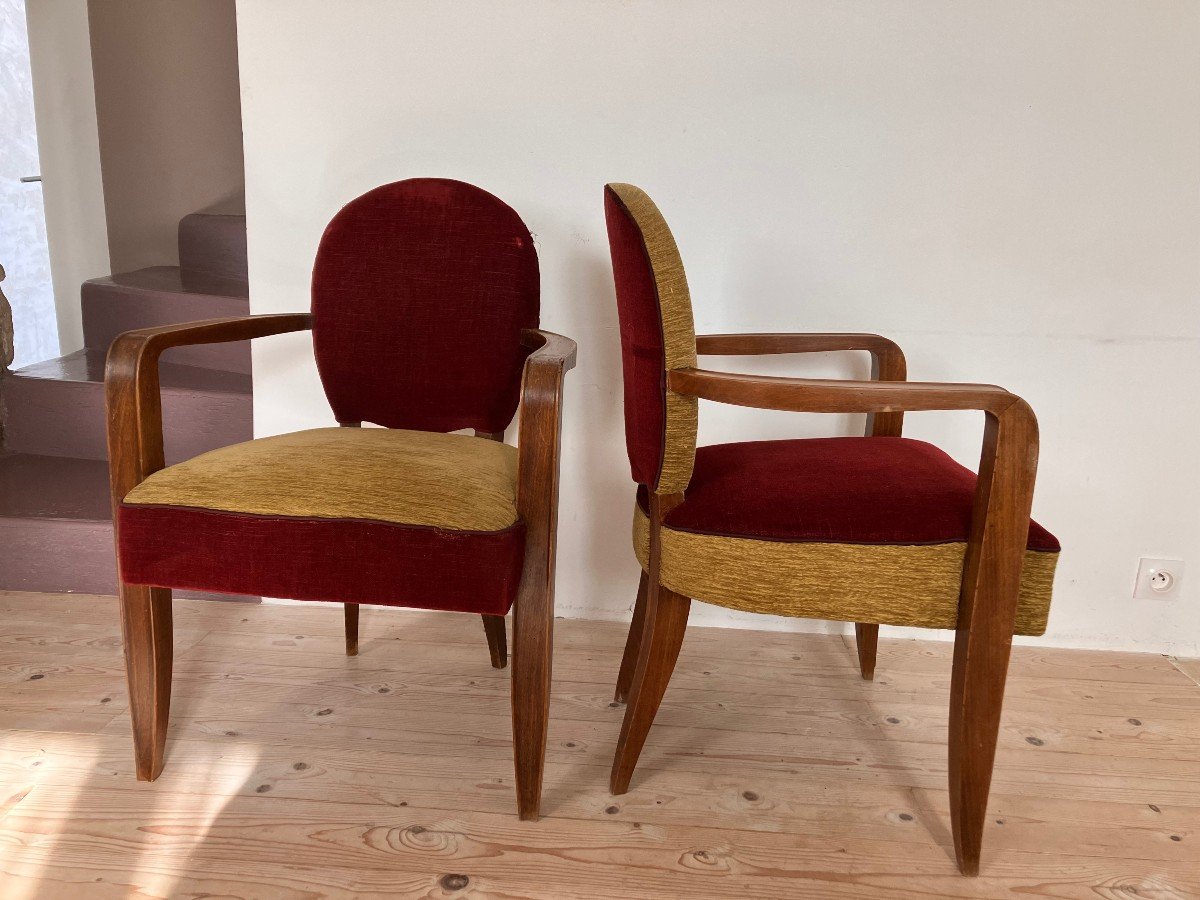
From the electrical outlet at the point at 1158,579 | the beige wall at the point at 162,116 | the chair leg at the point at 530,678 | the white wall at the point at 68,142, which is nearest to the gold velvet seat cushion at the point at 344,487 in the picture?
the chair leg at the point at 530,678

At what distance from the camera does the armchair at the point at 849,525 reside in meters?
1.20

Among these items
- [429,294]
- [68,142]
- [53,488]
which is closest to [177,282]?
[53,488]

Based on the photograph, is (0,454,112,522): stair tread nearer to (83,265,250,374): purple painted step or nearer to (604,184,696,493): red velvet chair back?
(83,265,250,374): purple painted step

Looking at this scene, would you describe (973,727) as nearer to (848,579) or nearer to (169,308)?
(848,579)

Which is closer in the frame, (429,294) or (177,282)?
(429,294)

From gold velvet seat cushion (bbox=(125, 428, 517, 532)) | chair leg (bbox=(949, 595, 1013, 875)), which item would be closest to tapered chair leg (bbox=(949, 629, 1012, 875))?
chair leg (bbox=(949, 595, 1013, 875))

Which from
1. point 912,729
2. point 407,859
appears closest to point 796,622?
point 912,729

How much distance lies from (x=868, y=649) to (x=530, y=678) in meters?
0.89

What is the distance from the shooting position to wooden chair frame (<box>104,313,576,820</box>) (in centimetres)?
130

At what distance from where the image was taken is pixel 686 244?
80.1 inches

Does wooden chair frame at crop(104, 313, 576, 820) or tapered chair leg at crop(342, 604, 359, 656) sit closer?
wooden chair frame at crop(104, 313, 576, 820)

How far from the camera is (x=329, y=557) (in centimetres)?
127

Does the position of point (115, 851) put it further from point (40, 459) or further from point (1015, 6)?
point (1015, 6)

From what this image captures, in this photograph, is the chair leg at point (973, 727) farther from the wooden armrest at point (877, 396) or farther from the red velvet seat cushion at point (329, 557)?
the red velvet seat cushion at point (329, 557)
